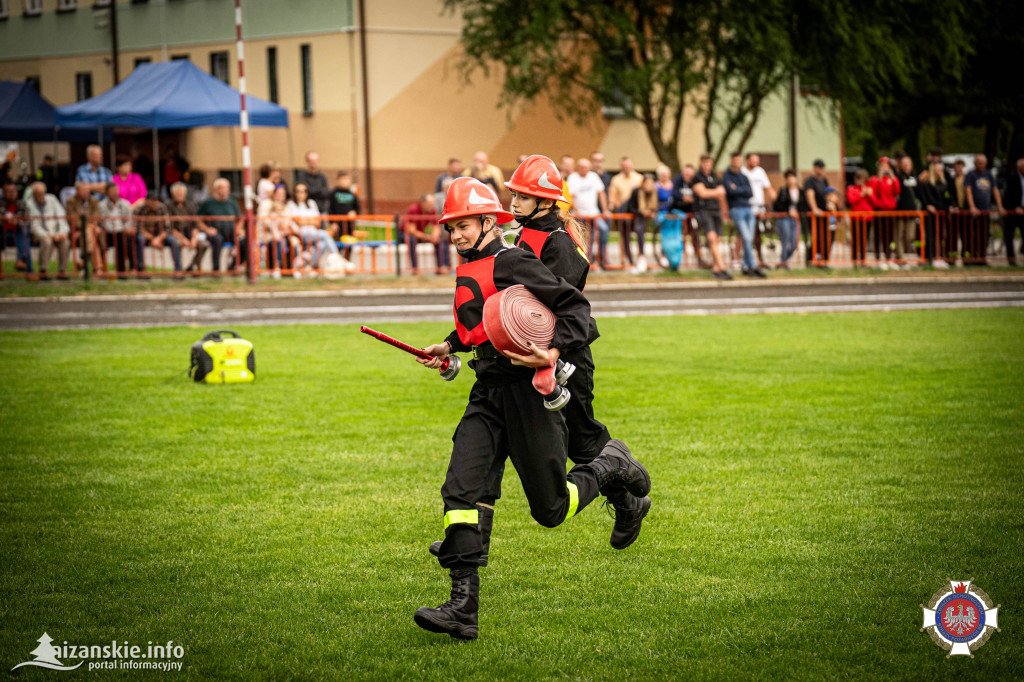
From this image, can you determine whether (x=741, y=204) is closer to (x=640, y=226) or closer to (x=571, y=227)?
(x=640, y=226)

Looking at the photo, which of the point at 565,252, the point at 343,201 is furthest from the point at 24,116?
the point at 565,252

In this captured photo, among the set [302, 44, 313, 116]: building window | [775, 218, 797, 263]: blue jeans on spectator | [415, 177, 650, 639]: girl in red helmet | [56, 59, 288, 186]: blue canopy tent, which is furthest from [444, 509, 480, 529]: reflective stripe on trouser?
[302, 44, 313, 116]: building window

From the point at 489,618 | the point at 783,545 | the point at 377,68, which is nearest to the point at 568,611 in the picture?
the point at 489,618

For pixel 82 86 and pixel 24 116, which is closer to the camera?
pixel 24 116

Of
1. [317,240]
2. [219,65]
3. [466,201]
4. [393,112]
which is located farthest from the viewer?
[219,65]

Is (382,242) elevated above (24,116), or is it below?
below

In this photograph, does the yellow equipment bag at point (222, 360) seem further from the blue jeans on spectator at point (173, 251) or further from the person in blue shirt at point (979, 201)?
the person in blue shirt at point (979, 201)

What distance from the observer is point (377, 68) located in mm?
35781

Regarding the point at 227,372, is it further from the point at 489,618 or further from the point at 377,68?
the point at 377,68

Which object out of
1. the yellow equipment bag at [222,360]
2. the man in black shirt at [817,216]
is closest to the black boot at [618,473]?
the yellow equipment bag at [222,360]

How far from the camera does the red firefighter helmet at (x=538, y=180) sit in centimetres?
560

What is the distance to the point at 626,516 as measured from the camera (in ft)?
19.2

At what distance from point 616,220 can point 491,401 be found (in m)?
17.0

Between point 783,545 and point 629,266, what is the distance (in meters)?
16.8
